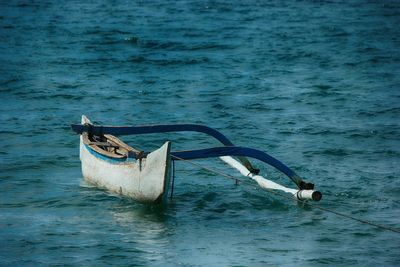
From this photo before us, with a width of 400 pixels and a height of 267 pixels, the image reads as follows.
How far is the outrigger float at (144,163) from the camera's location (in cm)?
1341

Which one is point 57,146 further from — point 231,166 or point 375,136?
point 375,136

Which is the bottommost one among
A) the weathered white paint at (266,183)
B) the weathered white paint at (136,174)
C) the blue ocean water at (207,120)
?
the blue ocean water at (207,120)

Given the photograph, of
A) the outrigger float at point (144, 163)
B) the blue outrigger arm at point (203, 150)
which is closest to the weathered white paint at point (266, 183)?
the outrigger float at point (144, 163)

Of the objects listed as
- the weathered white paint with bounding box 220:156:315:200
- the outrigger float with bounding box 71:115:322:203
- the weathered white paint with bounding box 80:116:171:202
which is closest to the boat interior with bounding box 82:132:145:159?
the outrigger float with bounding box 71:115:322:203

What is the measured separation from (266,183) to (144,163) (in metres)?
2.45

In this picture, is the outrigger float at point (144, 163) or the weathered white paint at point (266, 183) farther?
the weathered white paint at point (266, 183)

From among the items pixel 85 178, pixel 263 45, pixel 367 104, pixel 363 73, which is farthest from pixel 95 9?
pixel 85 178

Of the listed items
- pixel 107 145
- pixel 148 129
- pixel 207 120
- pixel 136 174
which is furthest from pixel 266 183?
pixel 207 120

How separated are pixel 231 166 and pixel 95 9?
28.6m

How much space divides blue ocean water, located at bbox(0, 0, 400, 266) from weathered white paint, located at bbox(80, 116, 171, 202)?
25cm

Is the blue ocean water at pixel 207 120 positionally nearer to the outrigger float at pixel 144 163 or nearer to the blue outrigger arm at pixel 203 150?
the outrigger float at pixel 144 163

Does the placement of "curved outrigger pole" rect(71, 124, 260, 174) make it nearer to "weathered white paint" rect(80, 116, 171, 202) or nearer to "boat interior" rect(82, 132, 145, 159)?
"boat interior" rect(82, 132, 145, 159)

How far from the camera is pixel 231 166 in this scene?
16.5 metres

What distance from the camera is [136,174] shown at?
13.8 m
